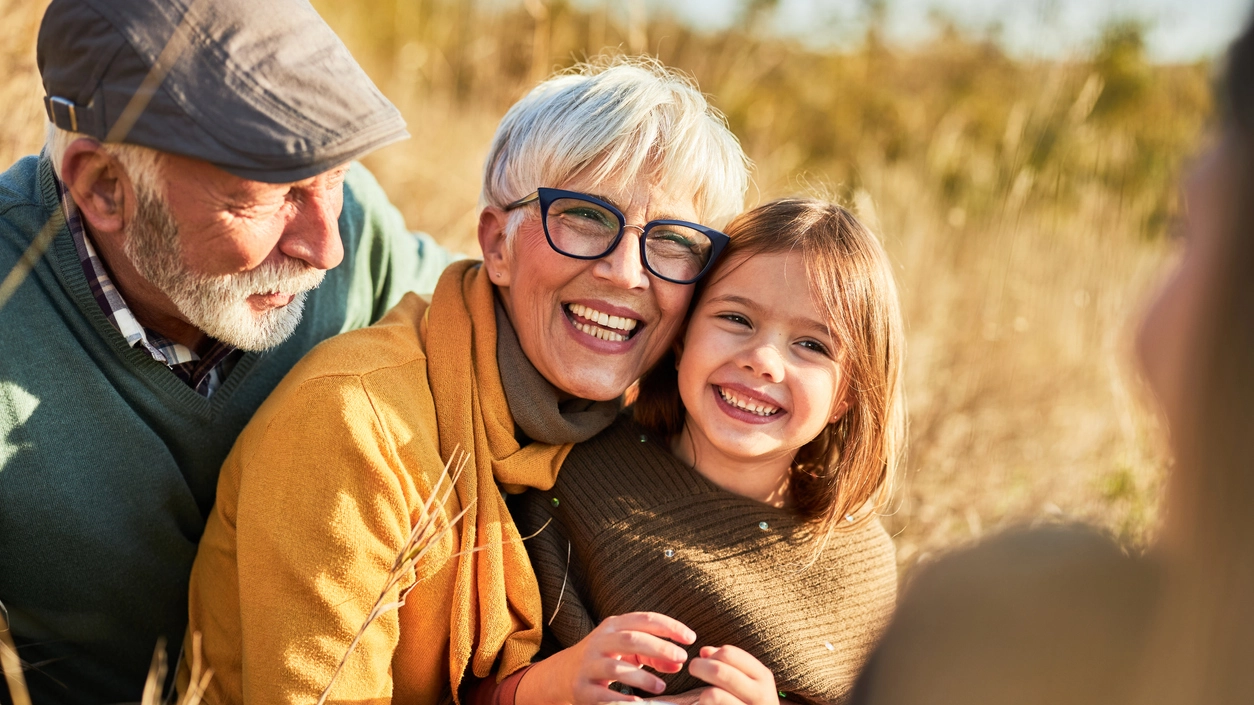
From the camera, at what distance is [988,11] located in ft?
17.9

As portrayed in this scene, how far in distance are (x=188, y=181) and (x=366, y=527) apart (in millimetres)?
912

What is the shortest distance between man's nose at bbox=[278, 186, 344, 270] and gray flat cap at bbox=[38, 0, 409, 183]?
183 mm

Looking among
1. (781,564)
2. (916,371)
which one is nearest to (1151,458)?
(916,371)

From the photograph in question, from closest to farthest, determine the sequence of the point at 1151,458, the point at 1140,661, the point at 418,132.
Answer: the point at 1140,661 < the point at 1151,458 < the point at 418,132

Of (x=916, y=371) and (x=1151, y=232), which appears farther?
(x=1151, y=232)

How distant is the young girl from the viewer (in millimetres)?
2465

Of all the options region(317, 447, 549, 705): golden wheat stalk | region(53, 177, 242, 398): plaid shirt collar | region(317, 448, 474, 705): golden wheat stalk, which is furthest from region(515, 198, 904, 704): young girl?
region(53, 177, 242, 398): plaid shirt collar

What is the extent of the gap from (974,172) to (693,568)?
540 centimetres

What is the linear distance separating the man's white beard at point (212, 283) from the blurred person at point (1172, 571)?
1.79 meters

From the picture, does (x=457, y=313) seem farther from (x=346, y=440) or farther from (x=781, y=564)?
(x=781, y=564)

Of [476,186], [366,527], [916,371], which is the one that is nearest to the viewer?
[366,527]

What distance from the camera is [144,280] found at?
246cm

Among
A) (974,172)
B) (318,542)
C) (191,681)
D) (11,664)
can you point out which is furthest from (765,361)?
(974,172)

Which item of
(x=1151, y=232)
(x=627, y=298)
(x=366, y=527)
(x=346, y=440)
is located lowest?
(x=366, y=527)
